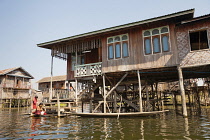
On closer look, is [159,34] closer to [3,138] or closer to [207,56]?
[207,56]

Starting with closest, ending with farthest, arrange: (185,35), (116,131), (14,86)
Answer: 1. (116,131)
2. (185,35)
3. (14,86)

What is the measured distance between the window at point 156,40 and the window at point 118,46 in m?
1.59

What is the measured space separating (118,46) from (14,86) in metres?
29.4

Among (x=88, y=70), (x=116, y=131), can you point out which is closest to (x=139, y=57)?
(x=88, y=70)

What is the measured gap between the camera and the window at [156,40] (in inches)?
501

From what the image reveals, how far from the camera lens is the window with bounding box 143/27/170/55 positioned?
1272cm

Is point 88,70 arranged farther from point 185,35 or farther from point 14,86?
point 14,86

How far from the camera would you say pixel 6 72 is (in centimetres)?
3381

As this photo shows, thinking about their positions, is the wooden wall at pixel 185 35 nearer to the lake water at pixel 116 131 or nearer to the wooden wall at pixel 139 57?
the wooden wall at pixel 139 57

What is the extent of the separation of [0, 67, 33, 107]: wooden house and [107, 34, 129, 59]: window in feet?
89.9

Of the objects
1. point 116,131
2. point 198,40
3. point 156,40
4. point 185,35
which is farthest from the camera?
point 198,40

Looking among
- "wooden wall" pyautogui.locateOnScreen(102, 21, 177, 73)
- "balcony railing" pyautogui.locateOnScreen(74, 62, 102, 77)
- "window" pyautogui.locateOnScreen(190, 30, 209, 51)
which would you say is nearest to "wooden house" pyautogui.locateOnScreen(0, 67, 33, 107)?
"balcony railing" pyautogui.locateOnScreen(74, 62, 102, 77)

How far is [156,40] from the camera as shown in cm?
1301

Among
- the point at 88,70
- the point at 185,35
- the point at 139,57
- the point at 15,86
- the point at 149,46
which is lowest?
the point at 15,86
